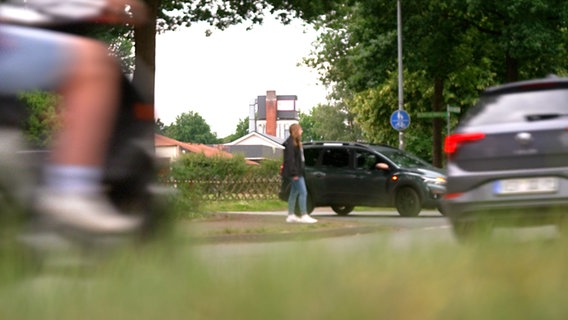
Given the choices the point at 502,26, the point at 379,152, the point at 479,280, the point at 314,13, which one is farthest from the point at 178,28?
the point at 479,280

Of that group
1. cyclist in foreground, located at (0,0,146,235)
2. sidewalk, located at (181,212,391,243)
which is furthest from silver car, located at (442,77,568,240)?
cyclist in foreground, located at (0,0,146,235)

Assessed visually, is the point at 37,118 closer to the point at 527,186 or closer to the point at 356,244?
the point at 356,244

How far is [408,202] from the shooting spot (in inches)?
1071

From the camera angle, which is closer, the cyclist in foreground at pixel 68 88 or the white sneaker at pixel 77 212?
the white sneaker at pixel 77 212

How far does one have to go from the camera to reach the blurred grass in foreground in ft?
13.5

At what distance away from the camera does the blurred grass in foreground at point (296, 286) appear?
4.12 meters

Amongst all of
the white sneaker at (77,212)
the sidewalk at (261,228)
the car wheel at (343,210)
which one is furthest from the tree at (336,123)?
the white sneaker at (77,212)

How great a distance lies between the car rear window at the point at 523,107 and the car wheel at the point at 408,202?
14.7 meters

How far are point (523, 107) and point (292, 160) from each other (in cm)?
1016

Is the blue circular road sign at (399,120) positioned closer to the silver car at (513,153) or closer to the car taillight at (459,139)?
the car taillight at (459,139)

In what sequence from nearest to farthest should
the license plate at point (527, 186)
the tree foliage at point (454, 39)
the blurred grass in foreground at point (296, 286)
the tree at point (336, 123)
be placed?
the blurred grass in foreground at point (296, 286) < the license plate at point (527, 186) < the tree foliage at point (454, 39) < the tree at point (336, 123)

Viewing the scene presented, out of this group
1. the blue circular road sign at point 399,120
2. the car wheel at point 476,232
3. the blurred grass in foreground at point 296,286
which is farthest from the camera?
the blue circular road sign at point 399,120

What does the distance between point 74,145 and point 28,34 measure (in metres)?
0.64

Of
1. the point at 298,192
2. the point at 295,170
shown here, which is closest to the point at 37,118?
the point at 295,170
